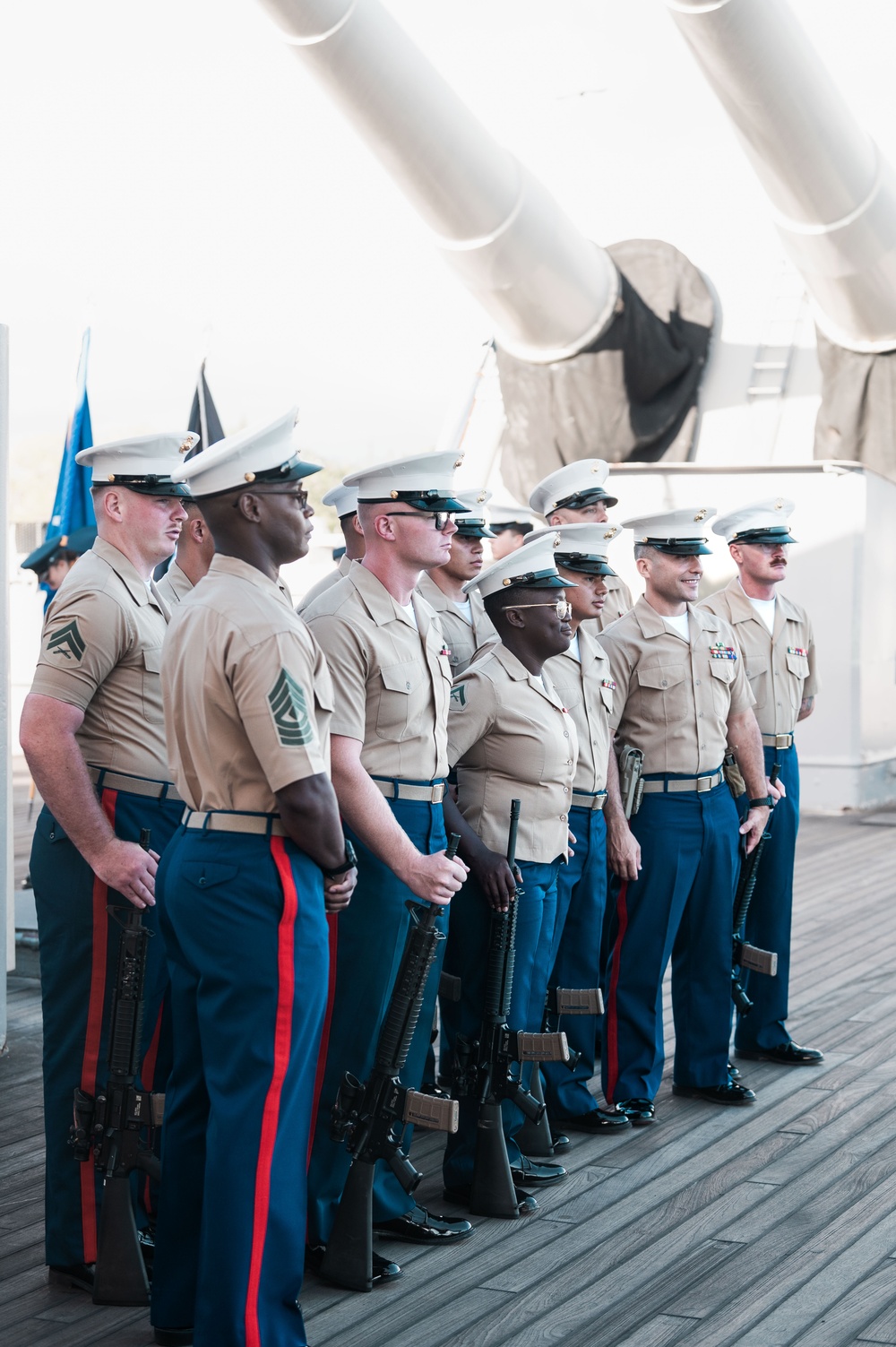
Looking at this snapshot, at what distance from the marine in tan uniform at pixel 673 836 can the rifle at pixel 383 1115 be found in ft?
3.91

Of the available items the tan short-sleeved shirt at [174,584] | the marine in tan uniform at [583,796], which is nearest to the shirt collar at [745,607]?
the marine in tan uniform at [583,796]

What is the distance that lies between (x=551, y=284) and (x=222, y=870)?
8.45 meters

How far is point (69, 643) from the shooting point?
2918 millimetres

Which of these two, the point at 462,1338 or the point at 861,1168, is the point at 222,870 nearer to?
the point at 462,1338

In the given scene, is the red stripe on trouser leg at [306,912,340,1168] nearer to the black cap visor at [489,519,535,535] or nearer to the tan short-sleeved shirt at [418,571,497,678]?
the tan short-sleeved shirt at [418,571,497,678]

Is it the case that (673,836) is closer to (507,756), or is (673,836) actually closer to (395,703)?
(507,756)

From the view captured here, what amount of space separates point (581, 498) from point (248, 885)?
8.35 ft

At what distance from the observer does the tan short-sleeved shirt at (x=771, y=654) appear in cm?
480

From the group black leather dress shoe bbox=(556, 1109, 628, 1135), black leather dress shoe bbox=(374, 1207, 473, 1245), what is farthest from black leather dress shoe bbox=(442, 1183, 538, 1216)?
black leather dress shoe bbox=(556, 1109, 628, 1135)

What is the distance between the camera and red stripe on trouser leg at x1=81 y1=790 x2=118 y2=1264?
2.96 metres

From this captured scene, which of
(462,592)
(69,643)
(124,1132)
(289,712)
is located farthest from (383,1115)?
(462,592)

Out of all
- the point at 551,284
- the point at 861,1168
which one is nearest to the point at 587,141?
the point at 551,284

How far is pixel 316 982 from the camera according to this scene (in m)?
2.52

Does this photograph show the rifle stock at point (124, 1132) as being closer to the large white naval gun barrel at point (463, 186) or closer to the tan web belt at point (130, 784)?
the tan web belt at point (130, 784)
